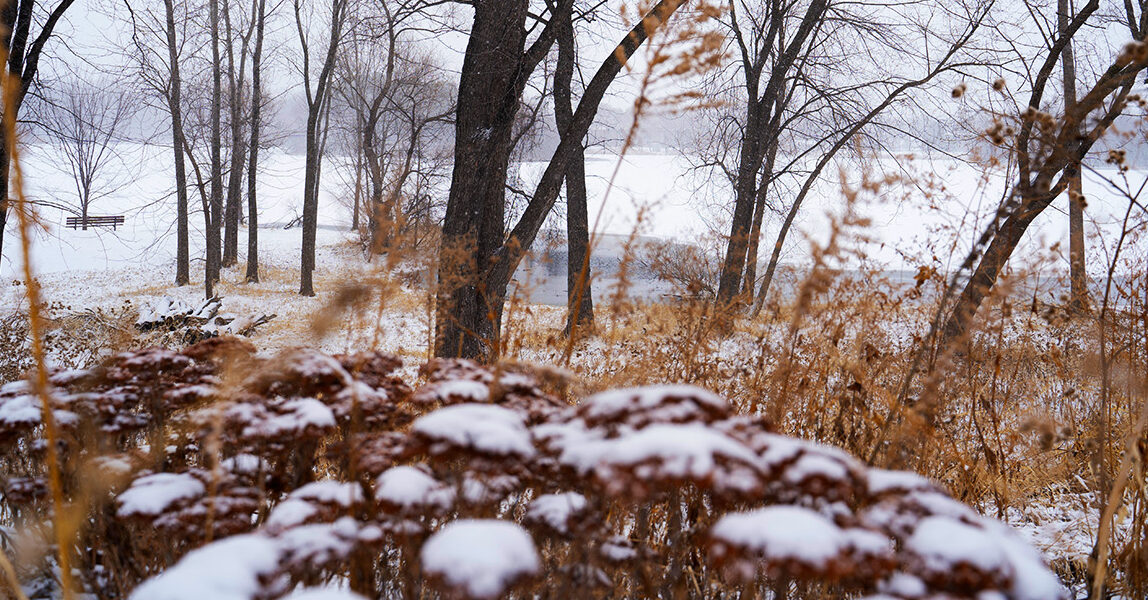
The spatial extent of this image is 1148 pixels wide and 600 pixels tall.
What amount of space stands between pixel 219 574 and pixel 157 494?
0.56 meters

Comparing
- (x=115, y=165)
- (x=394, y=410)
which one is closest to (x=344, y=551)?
(x=394, y=410)

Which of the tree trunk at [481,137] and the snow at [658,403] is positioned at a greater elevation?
the tree trunk at [481,137]

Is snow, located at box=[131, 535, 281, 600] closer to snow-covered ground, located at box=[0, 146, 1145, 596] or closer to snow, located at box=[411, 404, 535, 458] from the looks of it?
snow, located at box=[411, 404, 535, 458]

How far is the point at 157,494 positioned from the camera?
1350mm

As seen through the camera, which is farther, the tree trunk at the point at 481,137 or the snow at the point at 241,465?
the tree trunk at the point at 481,137

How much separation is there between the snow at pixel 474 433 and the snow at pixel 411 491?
0.36 feet

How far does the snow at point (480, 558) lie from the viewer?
0.81 m

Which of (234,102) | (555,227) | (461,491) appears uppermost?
(234,102)

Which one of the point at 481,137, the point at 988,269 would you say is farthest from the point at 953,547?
the point at 481,137

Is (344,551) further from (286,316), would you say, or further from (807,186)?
(807,186)

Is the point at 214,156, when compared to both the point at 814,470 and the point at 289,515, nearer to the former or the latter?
the point at 289,515

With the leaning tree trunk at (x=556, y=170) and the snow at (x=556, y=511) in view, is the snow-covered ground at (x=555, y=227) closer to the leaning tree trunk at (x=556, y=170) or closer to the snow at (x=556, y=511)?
the leaning tree trunk at (x=556, y=170)

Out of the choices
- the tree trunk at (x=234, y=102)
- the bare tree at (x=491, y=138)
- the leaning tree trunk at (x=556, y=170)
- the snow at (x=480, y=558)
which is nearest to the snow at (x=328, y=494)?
the snow at (x=480, y=558)

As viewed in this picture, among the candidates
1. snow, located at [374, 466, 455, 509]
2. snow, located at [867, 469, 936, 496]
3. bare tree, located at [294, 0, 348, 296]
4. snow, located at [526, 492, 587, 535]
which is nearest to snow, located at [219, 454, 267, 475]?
snow, located at [374, 466, 455, 509]
